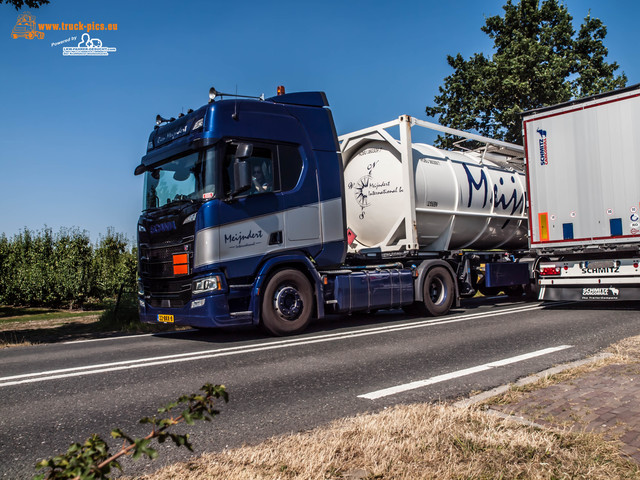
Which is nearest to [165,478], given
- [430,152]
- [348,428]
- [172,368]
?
[348,428]

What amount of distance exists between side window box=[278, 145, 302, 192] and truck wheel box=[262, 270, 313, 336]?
1.39m

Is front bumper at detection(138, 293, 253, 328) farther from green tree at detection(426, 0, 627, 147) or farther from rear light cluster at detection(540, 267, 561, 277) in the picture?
green tree at detection(426, 0, 627, 147)

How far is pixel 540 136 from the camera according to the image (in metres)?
11.4

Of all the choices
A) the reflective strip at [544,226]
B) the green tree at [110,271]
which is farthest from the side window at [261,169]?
the green tree at [110,271]

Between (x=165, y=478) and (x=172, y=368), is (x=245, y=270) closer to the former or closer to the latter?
(x=172, y=368)

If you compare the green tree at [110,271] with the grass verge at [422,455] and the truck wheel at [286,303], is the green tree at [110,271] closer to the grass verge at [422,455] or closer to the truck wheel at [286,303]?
the truck wheel at [286,303]

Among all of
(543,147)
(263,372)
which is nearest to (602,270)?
(543,147)

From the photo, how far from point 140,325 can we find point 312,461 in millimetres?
9352

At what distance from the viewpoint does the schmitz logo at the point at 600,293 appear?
1034cm

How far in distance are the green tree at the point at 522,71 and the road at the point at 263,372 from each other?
1705cm

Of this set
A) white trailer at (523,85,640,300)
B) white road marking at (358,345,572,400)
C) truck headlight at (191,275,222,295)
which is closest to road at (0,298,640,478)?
white road marking at (358,345,572,400)

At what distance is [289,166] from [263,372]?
13.0ft

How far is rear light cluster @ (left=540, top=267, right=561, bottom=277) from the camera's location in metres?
11.1

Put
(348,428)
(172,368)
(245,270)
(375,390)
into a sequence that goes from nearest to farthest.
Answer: (348,428), (375,390), (172,368), (245,270)
